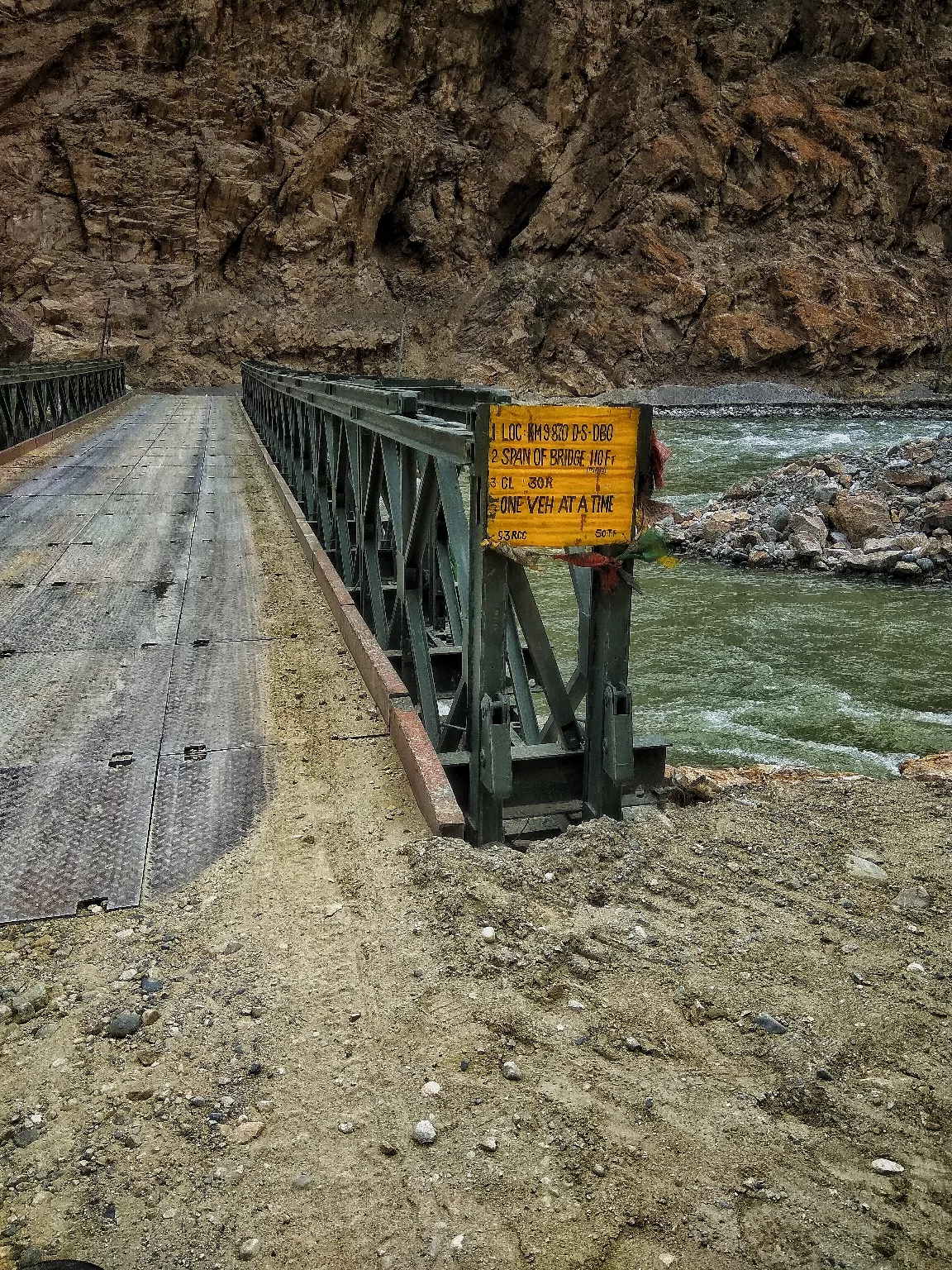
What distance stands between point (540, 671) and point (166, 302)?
49148 millimetres

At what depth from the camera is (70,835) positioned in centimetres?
366

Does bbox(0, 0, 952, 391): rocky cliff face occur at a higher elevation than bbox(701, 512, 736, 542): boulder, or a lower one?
higher

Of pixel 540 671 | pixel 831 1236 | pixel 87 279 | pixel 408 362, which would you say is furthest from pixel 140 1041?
pixel 408 362

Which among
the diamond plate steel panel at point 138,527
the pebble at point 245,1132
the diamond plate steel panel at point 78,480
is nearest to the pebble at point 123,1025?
the pebble at point 245,1132

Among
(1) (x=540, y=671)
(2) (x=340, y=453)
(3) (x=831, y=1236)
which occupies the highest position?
(2) (x=340, y=453)

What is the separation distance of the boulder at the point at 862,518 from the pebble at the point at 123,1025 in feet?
41.8

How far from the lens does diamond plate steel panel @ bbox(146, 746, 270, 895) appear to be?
346 cm

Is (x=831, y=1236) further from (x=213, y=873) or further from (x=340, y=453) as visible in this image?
(x=340, y=453)

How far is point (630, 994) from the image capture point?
2783 millimetres

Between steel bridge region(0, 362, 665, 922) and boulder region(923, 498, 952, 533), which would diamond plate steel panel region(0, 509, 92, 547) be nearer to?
steel bridge region(0, 362, 665, 922)

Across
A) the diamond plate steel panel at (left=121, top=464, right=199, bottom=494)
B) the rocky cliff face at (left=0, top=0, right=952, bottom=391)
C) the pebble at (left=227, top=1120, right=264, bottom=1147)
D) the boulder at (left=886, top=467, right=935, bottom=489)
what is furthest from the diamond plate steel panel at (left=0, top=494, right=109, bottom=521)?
the rocky cliff face at (left=0, top=0, right=952, bottom=391)

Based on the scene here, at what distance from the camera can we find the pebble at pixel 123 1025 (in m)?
2.56

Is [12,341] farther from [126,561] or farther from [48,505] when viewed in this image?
[126,561]

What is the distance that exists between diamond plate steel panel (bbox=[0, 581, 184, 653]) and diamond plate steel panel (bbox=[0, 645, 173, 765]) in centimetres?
21
